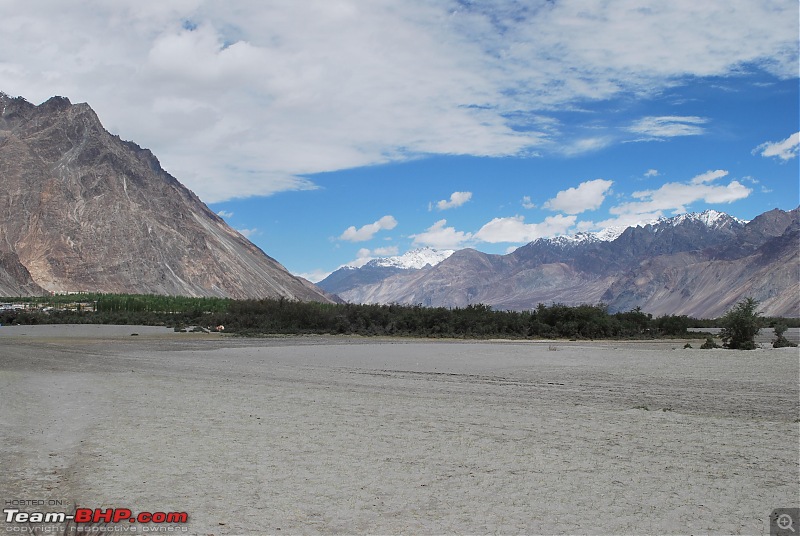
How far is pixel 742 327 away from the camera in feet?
126

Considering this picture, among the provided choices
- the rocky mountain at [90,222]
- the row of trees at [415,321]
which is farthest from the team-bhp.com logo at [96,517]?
the rocky mountain at [90,222]

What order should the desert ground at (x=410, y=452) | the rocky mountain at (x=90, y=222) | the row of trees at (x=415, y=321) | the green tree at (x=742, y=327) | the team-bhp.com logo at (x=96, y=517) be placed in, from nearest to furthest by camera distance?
the team-bhp.com logo at (x=96, y=517) → the desert ground at (x=410, y=452) → the green tree at (x=742, y=327) → the row of trees at (x=415, y=321) → the rocky mountain at (x=90, y=222)

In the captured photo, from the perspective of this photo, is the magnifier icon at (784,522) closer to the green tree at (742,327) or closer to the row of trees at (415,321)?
the green tree at (742,327)

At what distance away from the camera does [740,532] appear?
22.1 ft

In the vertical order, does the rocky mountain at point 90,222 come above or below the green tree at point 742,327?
above

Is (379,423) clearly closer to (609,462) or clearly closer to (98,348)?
(609,462)

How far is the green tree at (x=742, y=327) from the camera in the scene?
3819cm

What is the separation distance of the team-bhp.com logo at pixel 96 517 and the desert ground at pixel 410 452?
0.18 meters

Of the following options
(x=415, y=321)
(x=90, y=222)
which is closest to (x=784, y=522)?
(x=415, y=321)

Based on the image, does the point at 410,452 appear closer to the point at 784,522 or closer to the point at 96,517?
the point at 96,517

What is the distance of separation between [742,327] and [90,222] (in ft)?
411

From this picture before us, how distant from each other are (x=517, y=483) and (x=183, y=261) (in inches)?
5509

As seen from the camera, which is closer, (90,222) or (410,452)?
(410,452)

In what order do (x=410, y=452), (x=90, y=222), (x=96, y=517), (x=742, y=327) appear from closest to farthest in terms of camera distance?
1. (x=96, y=517)
2. (x=410, y=452)
3. (x=742, y=327)
4. (x=90, y=222)
